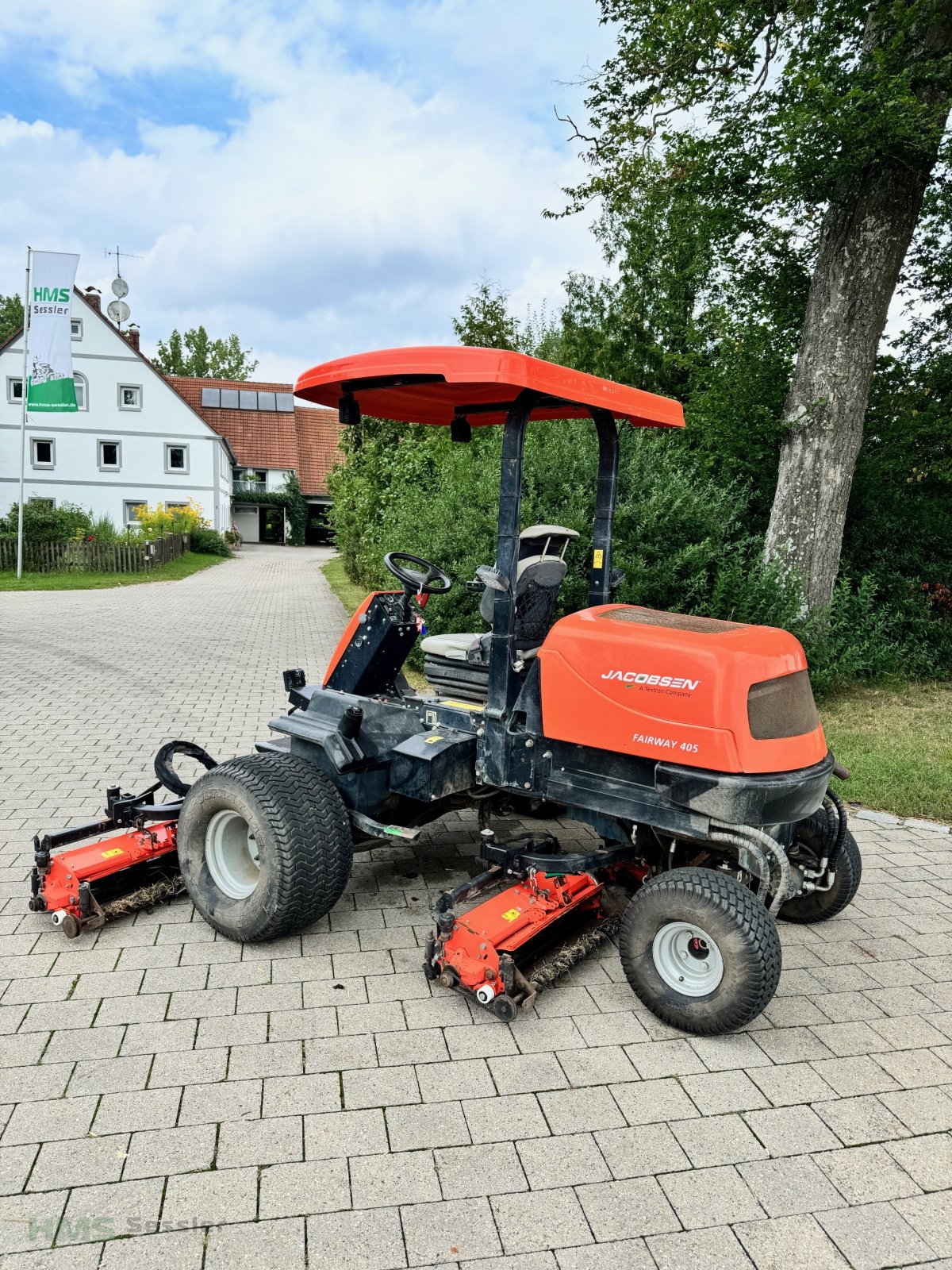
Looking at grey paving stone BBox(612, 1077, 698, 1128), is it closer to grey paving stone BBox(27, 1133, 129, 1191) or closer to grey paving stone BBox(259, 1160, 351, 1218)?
grey paving stone BBox(259, 1160, 351, 1218)

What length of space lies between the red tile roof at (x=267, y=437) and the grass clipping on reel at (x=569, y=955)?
130 feet

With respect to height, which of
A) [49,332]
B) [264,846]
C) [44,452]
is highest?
[49,332]

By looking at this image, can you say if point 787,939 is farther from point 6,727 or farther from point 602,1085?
point 6,727

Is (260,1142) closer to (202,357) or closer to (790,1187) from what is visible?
(790,1187)

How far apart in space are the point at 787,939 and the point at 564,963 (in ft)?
3.91

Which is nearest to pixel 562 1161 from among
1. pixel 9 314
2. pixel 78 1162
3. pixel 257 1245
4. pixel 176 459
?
pixel 257 1245

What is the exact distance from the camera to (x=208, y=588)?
61.6 ft

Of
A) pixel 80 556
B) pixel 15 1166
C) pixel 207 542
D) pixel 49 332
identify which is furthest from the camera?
pixel 207 542

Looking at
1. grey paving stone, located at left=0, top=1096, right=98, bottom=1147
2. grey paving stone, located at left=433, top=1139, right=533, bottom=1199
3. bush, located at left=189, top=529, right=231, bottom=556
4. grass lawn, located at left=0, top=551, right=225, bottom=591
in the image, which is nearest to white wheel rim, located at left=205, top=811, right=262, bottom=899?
grey paving stone, located at left=0, top=1096, right=98, bottom=1147

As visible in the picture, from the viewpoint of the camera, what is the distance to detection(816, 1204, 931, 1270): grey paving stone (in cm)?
218

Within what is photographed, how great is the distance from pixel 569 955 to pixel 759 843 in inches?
33.0

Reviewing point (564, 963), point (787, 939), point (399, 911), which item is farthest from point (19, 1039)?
point (787, 939)

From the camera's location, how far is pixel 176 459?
108 ft

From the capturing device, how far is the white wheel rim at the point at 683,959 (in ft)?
10.0
